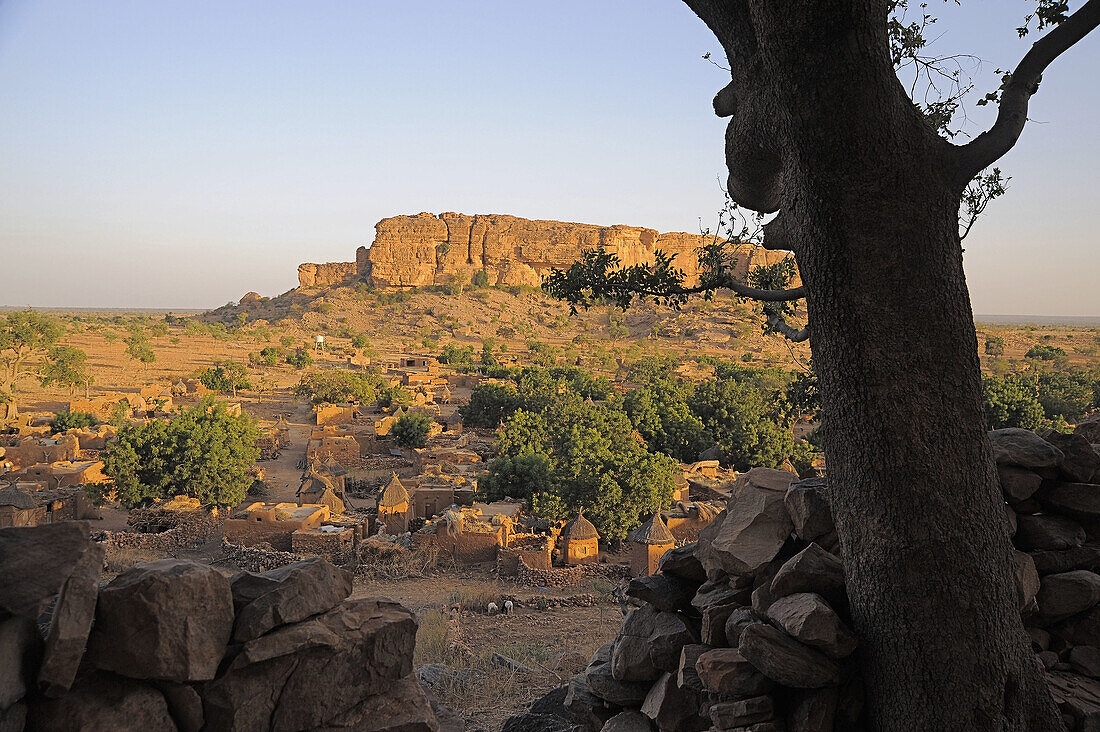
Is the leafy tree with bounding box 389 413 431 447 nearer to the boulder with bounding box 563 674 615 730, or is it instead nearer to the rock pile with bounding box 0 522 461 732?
the boulder with bounding box 563 674 615 730

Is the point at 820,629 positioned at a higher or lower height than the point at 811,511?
lower

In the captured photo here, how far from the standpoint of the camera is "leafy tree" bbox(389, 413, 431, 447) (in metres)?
29.0

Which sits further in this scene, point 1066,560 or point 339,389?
point 339,389

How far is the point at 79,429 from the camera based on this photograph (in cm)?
2580

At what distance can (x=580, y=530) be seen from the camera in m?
16.5

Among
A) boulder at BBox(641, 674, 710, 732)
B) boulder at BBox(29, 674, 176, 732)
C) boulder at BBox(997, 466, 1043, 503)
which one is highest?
boulder at BBox(997, 466, 1043, 503)

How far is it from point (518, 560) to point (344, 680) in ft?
42.0

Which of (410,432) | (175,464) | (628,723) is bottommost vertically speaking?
(410,432)

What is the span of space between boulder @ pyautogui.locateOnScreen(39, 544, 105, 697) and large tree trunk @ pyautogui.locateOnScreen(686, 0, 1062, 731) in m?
3.36

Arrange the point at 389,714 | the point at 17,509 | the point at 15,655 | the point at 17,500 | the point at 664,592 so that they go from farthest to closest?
the point at 17,500, the point at 17,509, the point at 664,592, the point at 389,714, the point at 15,655

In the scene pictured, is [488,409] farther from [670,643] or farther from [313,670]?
[313,670]

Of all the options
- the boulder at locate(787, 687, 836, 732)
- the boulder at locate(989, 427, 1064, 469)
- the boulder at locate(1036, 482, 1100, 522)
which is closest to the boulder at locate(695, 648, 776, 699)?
the boulder at locate(787, 687, 836, 732)

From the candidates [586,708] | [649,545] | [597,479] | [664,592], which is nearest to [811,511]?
[664,592]

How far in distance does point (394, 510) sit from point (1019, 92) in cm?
1687
